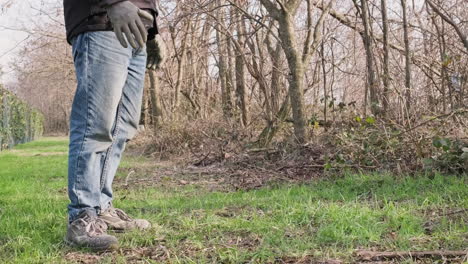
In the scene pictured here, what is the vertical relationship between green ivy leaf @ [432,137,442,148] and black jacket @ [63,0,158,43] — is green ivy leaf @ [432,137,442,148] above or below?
below

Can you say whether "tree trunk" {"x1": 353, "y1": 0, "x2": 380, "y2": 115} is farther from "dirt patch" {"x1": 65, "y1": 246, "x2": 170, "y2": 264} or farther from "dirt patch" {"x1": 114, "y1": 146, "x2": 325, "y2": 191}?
"dirt patch" {"x1": 65, "y1": 246, "x2": 170, "y2": 264}

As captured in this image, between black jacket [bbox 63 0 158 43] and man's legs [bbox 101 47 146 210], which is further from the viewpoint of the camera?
man's legs [bbox 101 47 146 210]

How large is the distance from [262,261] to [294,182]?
103 inches

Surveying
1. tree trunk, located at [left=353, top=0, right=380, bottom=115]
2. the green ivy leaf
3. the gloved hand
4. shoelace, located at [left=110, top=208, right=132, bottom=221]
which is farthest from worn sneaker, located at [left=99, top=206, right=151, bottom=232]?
tree trunk, located at [left=353, top=0, right=380, bottom=115]

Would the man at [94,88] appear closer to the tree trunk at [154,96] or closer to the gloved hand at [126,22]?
the gloved hand at [126,22]

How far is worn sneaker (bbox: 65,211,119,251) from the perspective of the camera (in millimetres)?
2348

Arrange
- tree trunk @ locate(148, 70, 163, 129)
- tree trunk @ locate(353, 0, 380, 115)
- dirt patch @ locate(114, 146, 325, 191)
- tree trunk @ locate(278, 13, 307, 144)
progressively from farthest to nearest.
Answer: tree trunk @ locate(148, 70, 163, 129) < tree trunk @ locate(278, 13, 307, 144) < tree trunk @ locate(353, 0, 380, 115) < dirt patch @ locate(114, 146, 325, 191)

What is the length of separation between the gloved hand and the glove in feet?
2.01

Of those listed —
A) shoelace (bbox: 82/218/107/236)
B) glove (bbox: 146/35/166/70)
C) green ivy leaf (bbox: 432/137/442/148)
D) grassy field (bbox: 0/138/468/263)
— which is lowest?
grassy field (bbox: 0/138/468/263)

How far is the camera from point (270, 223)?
9.02ft

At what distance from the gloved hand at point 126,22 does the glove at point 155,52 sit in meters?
0.61

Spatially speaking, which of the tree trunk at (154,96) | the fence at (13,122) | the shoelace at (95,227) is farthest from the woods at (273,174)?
the fence at (13,122)

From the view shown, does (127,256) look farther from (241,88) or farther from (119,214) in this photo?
(241,88)

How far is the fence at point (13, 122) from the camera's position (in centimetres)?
1661
